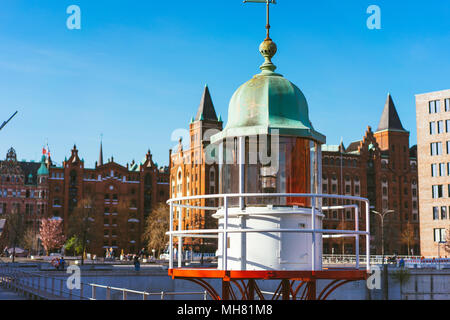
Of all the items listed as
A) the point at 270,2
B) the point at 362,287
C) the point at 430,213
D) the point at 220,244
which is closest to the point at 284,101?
the point at 270,2

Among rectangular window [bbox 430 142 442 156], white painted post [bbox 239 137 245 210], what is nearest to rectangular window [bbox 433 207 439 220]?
rectangular window [bbox 430 142 442 156]

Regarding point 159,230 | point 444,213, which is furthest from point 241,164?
point 444,213

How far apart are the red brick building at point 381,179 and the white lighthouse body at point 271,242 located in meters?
126

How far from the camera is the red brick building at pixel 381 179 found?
461 ft

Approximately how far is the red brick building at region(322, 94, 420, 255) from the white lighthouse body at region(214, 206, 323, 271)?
12608 centimetres

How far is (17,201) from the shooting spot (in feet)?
492

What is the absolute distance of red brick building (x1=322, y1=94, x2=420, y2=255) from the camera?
140 metres

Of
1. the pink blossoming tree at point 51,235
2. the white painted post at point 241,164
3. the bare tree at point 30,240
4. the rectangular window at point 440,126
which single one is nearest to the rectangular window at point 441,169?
the rectangular window at point 440,126

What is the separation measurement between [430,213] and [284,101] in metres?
103

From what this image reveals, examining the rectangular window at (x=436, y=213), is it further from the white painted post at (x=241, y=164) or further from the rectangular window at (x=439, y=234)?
the white painted post at (x=241, y=164)

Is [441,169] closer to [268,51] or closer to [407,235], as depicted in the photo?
[407,235]

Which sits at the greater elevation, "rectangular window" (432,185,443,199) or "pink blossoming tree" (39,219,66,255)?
"rectangular window" (432,185,443,199)

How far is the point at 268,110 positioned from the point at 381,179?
13911 cm

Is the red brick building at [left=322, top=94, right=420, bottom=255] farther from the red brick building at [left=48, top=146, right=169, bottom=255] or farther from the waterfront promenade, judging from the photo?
the waterfront promenade
